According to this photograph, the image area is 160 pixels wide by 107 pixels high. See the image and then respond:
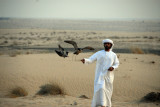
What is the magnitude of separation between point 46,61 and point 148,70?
19.8 feet

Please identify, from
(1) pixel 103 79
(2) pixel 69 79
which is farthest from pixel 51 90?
(1) pixel 103 79

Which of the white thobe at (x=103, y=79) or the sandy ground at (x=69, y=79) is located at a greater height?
the white thobe at (x=103, y=79)

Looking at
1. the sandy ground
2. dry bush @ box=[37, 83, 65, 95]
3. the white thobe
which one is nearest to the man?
the white thobe

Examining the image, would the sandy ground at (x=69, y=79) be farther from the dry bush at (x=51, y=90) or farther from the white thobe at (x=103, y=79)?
the white thobe at (x=103, y=79)

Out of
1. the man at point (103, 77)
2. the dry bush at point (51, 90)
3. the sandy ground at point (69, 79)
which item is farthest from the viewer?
the dry bush at point (51, 90)

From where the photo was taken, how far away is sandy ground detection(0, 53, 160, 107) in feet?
29.1

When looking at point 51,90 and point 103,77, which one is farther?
point 51,90

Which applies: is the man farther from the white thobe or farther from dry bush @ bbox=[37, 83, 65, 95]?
dry bush @ bbox=[37, 83, 65, 95]

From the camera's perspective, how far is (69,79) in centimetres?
1284

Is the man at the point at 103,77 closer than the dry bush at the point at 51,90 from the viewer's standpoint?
Yes

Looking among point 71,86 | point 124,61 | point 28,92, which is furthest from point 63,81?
point 124,61

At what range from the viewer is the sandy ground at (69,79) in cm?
887

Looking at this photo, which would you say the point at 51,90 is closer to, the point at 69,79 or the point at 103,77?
the point at 69,79

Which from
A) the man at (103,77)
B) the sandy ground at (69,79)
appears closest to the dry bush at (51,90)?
the sandy ground at (69,79)
